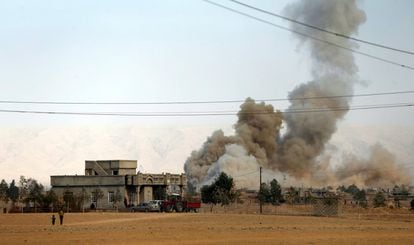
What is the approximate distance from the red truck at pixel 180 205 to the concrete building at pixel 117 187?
57.2 ft

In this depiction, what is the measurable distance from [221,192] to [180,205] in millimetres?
23715

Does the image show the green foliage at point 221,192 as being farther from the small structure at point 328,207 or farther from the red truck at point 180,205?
the small structure at point 328,207

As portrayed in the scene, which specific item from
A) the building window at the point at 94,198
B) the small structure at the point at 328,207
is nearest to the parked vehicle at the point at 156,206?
the building window at the point at 94,198

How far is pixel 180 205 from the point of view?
80.0m

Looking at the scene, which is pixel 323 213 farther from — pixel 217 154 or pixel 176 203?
pixel 217 154

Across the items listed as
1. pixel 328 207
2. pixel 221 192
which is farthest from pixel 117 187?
pixel 328 207

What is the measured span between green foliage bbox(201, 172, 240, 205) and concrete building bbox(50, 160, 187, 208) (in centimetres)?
470

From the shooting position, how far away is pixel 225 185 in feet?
343

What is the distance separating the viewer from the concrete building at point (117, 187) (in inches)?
3861

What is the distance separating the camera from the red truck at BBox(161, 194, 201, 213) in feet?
262

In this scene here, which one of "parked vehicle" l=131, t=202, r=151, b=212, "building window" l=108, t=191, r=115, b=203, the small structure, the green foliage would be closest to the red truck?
"parked vehicle" l=131, t=202, r=151, b=212

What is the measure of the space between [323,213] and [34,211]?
3685 cm

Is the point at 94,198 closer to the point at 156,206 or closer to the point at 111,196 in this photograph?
the point at 111,196

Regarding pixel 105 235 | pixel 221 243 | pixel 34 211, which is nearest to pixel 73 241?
pixel 105 235
